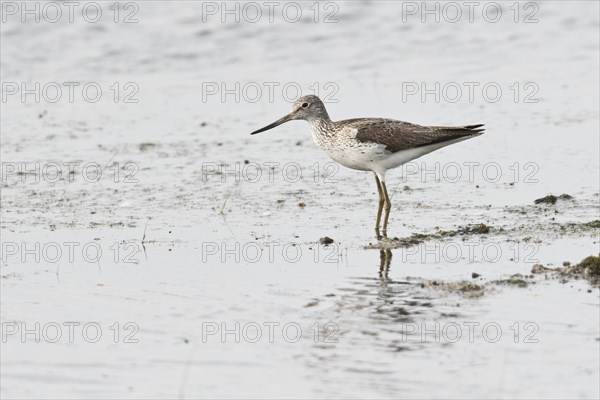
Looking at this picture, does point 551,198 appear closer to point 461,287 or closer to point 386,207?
point 386,207

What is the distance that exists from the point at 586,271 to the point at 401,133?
316cm

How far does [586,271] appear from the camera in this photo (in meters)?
8.71

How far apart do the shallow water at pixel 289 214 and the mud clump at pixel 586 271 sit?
11cm

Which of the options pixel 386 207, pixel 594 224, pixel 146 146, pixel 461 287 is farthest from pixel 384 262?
pixel 146 146

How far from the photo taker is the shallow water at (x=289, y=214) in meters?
7.19

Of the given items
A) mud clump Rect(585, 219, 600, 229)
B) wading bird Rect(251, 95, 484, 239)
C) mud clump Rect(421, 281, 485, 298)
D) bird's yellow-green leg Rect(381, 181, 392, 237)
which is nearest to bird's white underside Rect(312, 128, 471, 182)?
wading bird Rect(251, 95, 484, 239)

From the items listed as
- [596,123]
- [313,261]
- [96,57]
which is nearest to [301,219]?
[313,261]

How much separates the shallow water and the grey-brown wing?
68 centimetres

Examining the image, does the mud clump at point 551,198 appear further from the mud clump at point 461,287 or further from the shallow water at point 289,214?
the mud clump at point 461,287

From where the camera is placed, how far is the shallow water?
719cm

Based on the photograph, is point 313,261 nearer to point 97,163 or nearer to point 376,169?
point 376,169

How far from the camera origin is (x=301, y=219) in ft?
36.7

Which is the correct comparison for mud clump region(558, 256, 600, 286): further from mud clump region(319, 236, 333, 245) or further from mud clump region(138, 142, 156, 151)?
mud clump region(138, 142, 156, 151)

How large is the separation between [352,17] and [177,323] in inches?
473
